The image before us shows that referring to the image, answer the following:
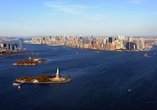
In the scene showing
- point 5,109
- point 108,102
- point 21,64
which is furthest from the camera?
point 21,64

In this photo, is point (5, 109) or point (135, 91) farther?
point (135, 91)

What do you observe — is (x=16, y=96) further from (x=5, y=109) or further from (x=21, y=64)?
(x=21, y=64)

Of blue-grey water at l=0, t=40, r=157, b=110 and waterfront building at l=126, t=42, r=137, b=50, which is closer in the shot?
blue-grey water at l=0, t=40, r=157, b=110

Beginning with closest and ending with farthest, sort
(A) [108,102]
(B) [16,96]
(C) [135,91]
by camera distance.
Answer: (A) [108,102] < (B) [16,96] < (C) [135,91]

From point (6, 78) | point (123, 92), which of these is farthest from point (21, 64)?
point (123, 92)

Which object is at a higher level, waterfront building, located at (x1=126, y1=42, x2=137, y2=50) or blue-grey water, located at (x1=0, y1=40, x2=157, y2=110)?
waterfront building, located at (x1=126, y1=42, x2=137, y2=50)

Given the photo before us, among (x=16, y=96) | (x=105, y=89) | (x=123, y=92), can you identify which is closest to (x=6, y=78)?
(x=16, y=96)

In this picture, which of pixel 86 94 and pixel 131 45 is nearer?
pixel 86 94

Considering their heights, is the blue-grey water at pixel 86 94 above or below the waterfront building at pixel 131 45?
below

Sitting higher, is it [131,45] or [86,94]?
[131,45]

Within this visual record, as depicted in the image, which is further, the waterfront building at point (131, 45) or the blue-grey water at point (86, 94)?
the waterfront building at point (131, 45)
